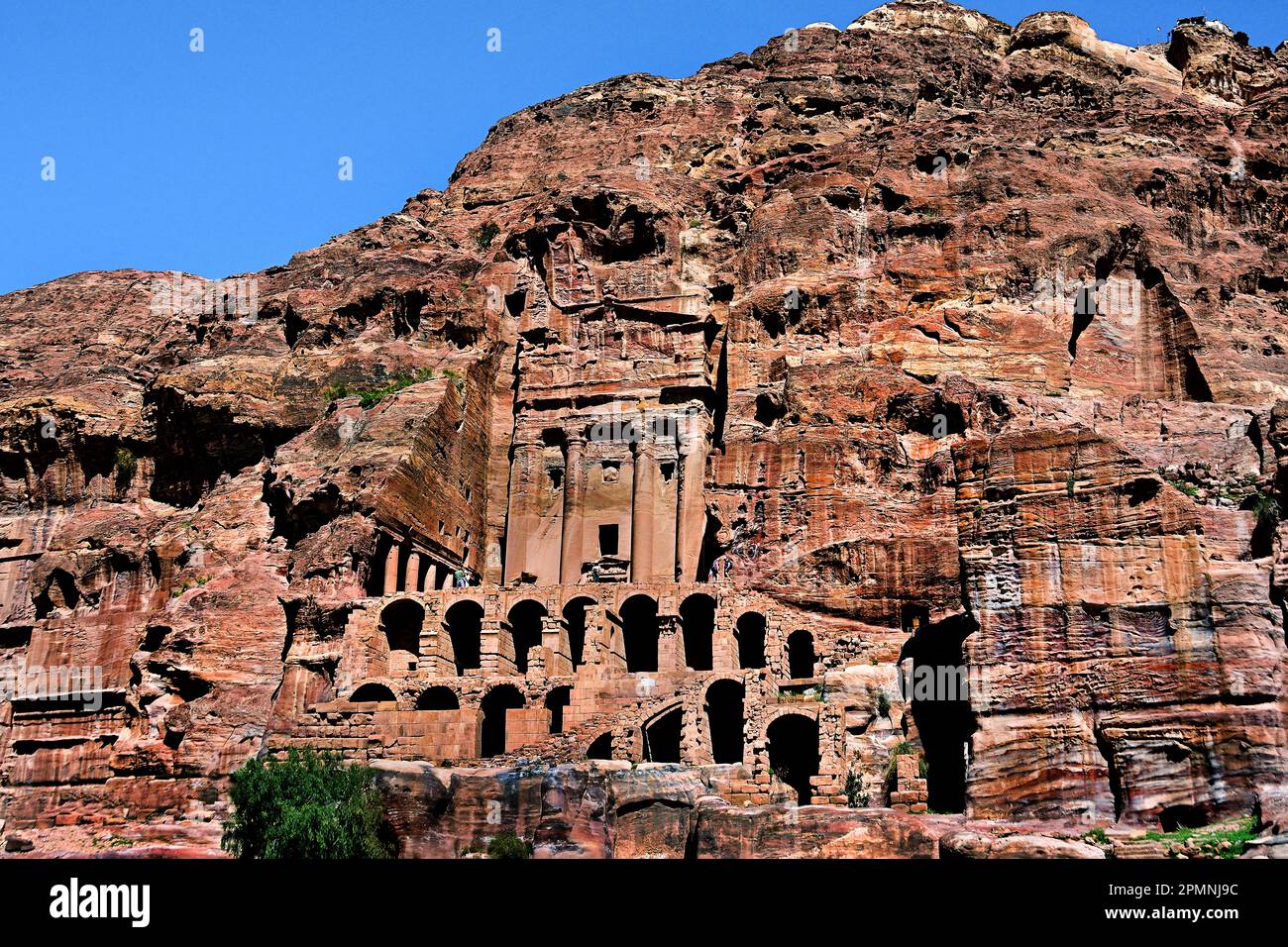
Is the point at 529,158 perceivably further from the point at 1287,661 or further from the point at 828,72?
A: the point at 1287,661

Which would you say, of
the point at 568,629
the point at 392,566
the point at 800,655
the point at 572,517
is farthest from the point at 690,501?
the point at 800,655

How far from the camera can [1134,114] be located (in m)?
89.8

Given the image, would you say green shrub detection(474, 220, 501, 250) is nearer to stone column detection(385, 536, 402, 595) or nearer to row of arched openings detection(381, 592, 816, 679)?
stone column detection(385, 536, 402, 595)

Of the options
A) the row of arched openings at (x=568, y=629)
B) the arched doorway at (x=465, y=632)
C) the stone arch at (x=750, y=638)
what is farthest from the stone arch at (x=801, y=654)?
the arched doorway at (x=465, y=632)

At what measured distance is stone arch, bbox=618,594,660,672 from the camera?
216 feet

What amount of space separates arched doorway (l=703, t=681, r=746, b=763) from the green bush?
47.4ft

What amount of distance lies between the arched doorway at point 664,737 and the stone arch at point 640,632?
812 cm

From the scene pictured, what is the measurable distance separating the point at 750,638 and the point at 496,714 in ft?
33.3

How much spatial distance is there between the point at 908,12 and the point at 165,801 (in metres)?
81.0

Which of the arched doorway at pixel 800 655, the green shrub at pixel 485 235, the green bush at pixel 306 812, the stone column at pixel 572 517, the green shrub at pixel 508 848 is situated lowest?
the green shrub at pixel 508 848

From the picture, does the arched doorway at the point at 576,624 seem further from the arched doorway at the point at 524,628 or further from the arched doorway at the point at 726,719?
the arched doorway at the point at 726,719

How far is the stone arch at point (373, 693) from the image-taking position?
61344 millimetres

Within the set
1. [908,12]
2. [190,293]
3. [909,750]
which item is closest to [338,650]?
Result: [909,750]

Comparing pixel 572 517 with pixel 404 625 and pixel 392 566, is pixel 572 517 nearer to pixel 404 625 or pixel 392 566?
pixel 392 566
